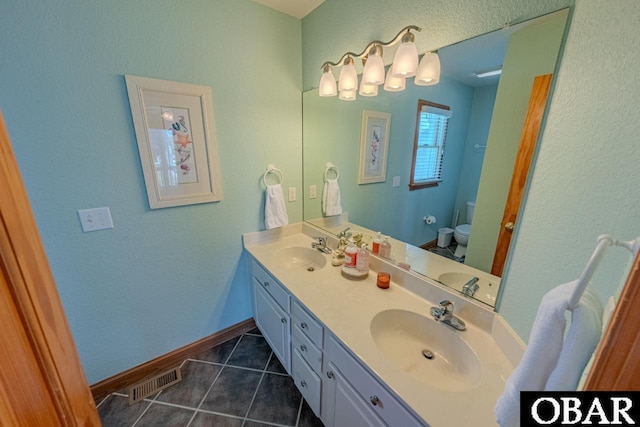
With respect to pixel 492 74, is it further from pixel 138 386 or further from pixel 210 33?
pixel 138 386

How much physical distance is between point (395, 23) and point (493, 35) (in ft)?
1.53

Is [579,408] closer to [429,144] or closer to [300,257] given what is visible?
[429,144]

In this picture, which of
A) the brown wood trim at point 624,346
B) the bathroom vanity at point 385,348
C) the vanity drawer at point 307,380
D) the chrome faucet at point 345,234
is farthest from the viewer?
the chrome faucet at point 345,234

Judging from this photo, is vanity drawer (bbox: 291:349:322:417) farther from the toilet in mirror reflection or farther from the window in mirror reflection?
the window in mirror reflection

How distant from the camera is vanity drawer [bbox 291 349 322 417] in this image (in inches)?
47.1

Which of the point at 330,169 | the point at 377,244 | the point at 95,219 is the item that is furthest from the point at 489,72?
the point at 95,219

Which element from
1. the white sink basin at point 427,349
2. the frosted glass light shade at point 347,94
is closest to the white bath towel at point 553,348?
the white sink basin at point 427,349

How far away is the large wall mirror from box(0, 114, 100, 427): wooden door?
126 centimetres

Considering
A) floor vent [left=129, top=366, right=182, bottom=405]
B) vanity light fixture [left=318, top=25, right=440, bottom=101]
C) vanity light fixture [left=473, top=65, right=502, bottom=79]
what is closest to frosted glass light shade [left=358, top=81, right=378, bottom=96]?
vanity light fixture [left=318, top=25, right=440, bottom=101]

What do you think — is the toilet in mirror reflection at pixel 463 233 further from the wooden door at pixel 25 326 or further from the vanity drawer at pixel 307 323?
the wooden door at pixel 25 326

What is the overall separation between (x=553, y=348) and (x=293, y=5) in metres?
2.01

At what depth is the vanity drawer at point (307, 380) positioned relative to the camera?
1.20 m

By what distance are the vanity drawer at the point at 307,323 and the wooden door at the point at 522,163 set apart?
80 cm

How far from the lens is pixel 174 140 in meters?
1.38
